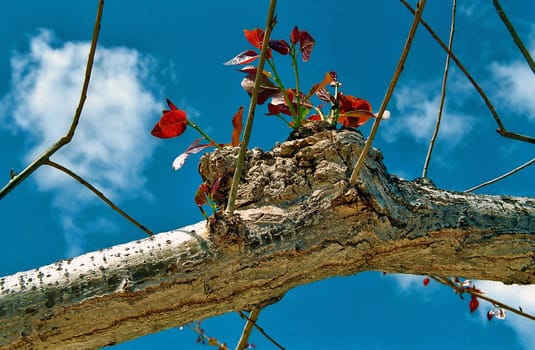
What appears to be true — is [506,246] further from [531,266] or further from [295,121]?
[295,121]

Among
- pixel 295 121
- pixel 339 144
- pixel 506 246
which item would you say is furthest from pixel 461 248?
pixel 295 121

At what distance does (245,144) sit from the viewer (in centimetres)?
90

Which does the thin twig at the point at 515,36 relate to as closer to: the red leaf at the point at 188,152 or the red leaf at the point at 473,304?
the red leaf at the point at 188,152

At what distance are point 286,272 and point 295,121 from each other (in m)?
0.39

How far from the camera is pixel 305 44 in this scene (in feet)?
4.31

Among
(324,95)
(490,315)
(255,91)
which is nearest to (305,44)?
(324,95)

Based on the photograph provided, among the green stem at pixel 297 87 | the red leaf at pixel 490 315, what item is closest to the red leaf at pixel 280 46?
the green stem at pixel 297 87

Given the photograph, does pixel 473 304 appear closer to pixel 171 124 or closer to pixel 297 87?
pixel 297 87

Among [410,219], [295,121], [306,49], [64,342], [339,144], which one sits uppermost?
[306,49]

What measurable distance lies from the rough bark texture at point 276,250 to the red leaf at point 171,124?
111mm

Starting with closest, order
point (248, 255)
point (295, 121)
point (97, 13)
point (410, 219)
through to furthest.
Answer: point (97, 13) < point (248, 255) < point (410, 219) < point (295, 121)

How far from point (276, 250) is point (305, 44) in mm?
558

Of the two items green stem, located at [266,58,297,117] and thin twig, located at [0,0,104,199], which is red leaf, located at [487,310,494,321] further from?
thin twig, located at [0,0,104,199]

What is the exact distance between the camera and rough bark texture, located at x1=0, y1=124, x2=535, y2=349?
3.03 feet
